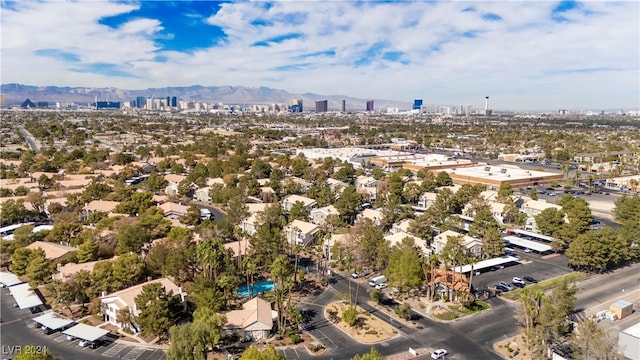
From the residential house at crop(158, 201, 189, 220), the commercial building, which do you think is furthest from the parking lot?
the residential house at crop(158, 201, 189, 220)

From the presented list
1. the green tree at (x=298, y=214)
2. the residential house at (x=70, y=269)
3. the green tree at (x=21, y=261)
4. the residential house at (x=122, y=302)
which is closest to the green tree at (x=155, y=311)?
the residential house at (x=122, y=302)

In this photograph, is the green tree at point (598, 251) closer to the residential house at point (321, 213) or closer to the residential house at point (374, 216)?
the residential house at point (374, 216)

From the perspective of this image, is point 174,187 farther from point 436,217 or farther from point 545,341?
point 545,341

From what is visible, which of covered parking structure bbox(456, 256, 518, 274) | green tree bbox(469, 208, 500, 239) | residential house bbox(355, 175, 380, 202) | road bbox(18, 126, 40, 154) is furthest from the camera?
road bbox(18, 126, 40, 154)

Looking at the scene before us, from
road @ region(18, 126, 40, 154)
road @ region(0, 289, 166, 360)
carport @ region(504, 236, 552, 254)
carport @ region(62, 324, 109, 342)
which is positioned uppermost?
road @ region(18, 126, 40, 154)

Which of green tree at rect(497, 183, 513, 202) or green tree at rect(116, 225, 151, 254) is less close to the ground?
green tree at rect(497, 183, 513, 202)

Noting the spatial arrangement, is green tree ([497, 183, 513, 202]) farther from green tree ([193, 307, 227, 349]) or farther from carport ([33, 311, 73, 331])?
carport ([33, 311, 73, 331])

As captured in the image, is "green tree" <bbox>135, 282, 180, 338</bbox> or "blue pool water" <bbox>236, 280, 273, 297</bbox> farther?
"blue pool water" <bbox>236, 280, 273, 297</bbox>
